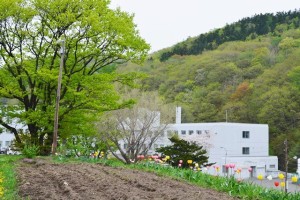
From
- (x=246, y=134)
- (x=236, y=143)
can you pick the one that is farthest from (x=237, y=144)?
(x=246, y=134)

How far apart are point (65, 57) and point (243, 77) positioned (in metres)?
56.3

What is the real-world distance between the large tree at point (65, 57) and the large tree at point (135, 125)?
9.38 m

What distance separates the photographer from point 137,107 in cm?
3516

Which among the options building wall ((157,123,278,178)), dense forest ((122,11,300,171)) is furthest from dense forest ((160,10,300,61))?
building wall ((157,123,278,178))

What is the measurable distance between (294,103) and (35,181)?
169 ft

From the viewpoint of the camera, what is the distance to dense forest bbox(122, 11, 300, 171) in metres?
55.4

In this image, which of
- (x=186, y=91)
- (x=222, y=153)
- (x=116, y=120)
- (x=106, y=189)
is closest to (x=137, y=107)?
(x=116, y=120)

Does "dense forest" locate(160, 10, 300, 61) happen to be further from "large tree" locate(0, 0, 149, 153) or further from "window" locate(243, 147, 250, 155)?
"large tree" locate(0, 0, 149, 153)

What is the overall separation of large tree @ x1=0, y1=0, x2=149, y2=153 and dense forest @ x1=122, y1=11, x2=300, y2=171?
33.2 m

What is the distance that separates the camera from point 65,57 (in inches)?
862

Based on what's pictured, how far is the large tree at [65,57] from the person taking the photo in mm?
20703

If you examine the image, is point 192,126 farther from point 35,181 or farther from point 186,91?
point 35,181

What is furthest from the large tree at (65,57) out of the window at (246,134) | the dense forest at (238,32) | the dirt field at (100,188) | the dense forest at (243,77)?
the dense forest at (238,32)

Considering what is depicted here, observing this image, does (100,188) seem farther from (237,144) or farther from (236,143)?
(237,144)
